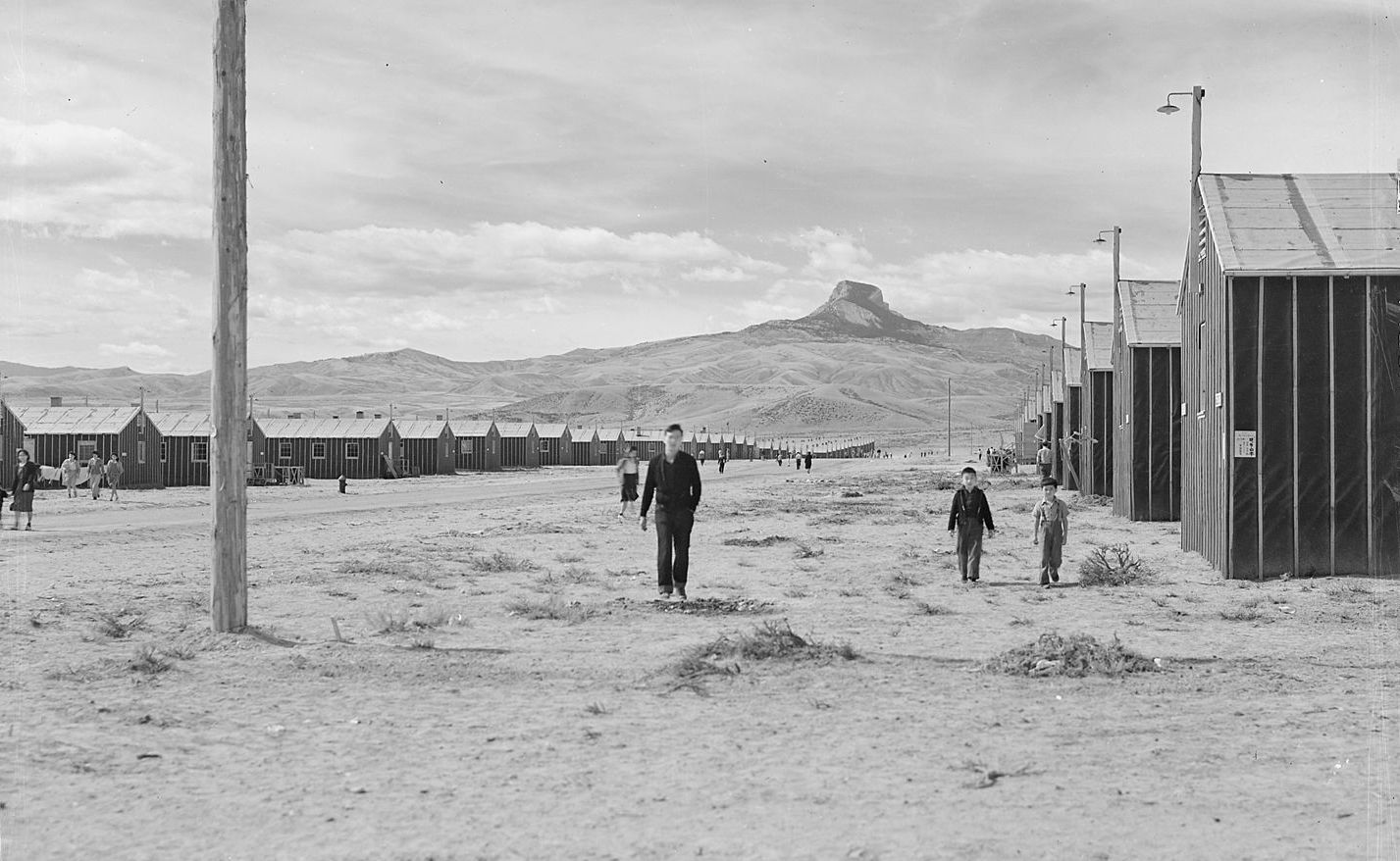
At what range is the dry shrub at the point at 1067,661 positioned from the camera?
9945mm

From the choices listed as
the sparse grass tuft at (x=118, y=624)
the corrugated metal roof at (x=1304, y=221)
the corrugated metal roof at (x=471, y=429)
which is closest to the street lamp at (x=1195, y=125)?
the corrugated metal roof at (x=1304, y=221)

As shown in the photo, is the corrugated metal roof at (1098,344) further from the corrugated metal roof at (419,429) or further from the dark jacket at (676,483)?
the corrugated metal roof at (419,429)

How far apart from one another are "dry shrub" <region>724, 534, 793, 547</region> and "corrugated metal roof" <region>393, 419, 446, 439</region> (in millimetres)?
45180

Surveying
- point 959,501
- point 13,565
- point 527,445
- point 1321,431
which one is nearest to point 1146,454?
point 1321,431

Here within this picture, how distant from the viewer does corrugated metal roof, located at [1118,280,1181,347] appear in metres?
28.1

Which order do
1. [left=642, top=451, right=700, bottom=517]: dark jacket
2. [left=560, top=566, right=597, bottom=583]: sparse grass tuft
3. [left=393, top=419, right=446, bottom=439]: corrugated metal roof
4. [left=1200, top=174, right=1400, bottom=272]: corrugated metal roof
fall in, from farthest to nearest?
[left=393, top=419, right=446, bottom=439]: corrugated metal roof, [left=1200, top=174, right=1400, bottom=272]: corrugated metal roof, [left=560, top=566, right=597, bottom=583]: sparse grass tuft, [left=642, top=451, right=700, bottom=517]: dark jacket

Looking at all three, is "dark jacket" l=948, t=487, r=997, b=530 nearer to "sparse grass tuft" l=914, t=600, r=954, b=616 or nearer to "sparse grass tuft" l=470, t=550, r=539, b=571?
"sparse grass tuft" l=914, t=600, r=954, b=616

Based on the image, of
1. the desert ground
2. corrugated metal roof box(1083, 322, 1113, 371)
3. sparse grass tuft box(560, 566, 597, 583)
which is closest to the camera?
the desert ground

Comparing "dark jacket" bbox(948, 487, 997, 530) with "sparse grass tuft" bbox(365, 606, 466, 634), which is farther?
"dark jacket" bbox(948, 487, 997, 530)

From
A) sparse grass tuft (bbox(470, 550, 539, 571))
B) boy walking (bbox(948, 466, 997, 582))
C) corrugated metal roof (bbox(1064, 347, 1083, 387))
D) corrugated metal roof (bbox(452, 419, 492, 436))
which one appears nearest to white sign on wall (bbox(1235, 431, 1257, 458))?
boy walking (bbox(948, 466, 997, 582))

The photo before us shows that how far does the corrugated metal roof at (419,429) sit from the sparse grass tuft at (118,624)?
53985mm

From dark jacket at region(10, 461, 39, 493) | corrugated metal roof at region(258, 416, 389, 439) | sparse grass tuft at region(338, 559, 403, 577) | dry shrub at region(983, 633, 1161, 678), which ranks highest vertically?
corrugated metal roof at region(258, 416, 389, 439)

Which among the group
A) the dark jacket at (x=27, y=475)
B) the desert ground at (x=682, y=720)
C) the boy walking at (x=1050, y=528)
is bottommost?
the desert ground at (x=682, y=720)

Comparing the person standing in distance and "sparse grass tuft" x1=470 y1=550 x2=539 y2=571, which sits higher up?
the person standing in distance
